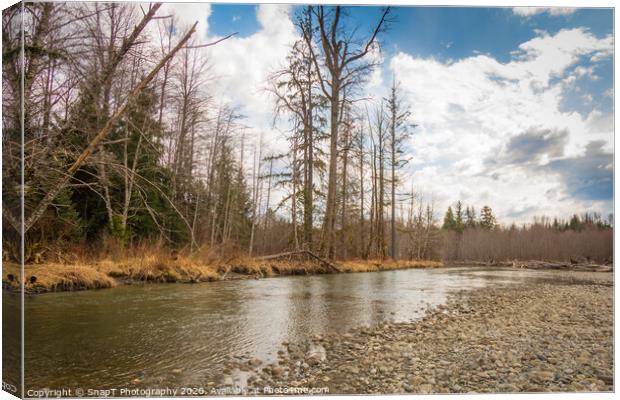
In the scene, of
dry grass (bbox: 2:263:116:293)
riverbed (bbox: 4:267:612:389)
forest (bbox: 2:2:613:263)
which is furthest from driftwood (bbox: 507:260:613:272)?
dry grass (bbox: 2:263:116:293)

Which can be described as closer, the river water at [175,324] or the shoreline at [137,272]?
the river water at [175,324]

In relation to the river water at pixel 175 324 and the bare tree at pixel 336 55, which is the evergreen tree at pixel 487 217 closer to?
the river water at pixel 175 324

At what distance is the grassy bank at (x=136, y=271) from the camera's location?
170 inches

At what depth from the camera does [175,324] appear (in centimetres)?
383

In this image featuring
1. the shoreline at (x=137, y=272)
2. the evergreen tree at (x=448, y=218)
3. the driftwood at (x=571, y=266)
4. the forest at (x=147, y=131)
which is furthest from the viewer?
the evergreen tree at (x=448, y=218)

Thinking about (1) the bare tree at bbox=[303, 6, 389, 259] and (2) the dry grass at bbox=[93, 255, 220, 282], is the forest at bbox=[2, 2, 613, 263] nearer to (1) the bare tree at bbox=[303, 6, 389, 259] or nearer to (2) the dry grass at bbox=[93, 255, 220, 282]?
(1) the bare tree at bbox=[303, 6, 389, 259]

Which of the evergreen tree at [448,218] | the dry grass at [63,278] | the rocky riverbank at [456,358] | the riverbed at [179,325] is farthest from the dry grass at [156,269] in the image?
the evergreen tree at [448,218]

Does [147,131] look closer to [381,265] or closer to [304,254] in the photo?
[304,254]

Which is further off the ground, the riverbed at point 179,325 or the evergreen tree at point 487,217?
the evergreen tree at point 487,217

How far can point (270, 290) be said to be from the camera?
21.3ft

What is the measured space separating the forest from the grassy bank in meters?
0.30

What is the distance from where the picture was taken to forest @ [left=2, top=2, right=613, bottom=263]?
3.13m

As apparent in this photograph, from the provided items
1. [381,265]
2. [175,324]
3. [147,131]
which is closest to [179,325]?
[175,324]

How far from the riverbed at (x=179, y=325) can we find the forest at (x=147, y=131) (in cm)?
71
